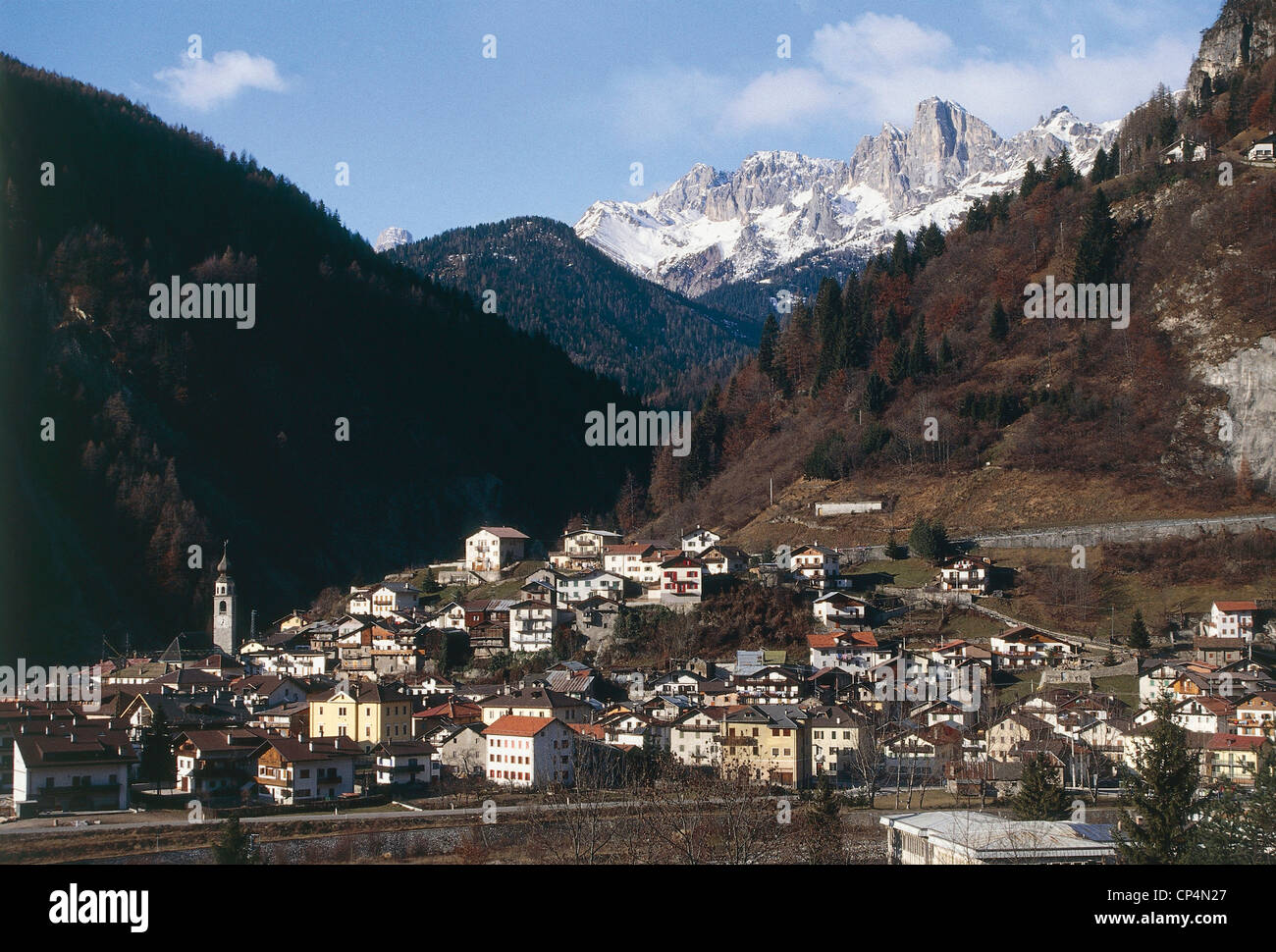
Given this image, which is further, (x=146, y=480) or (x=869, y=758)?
(x=146, y=480)

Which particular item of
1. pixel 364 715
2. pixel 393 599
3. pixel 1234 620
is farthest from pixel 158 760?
pixel 1234 620

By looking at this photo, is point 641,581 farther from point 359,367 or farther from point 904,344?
point 359,367

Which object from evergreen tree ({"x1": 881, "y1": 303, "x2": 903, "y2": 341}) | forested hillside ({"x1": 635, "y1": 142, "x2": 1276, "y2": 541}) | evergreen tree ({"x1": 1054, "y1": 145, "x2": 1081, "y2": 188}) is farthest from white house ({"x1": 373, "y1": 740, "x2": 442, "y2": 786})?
evergreen tree ({"x1": 1054, "y1": 145, "x2": 1081, "y2": 188})

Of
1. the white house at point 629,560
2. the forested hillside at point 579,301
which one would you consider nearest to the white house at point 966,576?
the white house at point 629,560

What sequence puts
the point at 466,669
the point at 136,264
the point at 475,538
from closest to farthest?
the point at 466,669, the point at 475,538, the point at 136,264

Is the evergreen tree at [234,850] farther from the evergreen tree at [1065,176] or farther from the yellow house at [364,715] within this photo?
the evergreen tree at [1065,176]

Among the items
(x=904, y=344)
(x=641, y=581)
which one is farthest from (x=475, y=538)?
(x=904, y=344)

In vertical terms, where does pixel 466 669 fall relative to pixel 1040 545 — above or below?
below
